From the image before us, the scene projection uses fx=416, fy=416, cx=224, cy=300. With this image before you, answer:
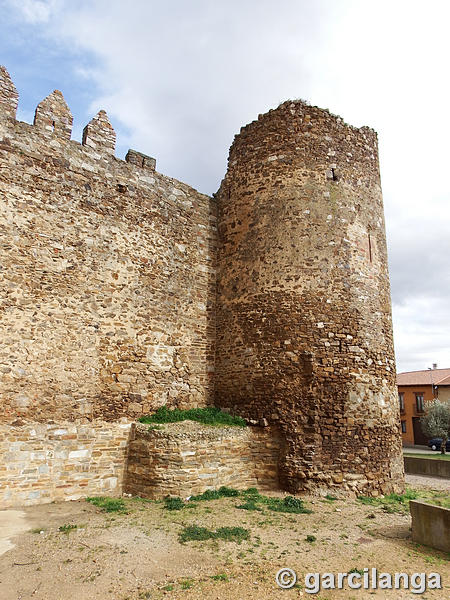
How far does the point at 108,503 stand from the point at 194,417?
2.60 meters

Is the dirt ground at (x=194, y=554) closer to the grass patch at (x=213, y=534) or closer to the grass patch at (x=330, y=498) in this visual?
the grass patch at (x=213, y=534)

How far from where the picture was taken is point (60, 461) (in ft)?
25.8

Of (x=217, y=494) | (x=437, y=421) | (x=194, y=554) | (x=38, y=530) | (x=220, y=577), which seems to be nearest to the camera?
(x=220, y=577)

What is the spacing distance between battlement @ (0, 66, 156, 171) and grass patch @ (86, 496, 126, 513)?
735 centimetres

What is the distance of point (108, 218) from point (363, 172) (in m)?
6.63

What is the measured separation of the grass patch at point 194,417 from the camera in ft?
30.5

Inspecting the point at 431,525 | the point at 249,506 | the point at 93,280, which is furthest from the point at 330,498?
the point at 93,280

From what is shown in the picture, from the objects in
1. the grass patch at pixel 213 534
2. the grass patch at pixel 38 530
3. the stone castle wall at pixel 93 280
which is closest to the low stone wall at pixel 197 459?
the stone castle wall at pixel 93 280

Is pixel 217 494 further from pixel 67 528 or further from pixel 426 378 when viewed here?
pixel 426 378

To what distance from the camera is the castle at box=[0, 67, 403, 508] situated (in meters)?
8.12

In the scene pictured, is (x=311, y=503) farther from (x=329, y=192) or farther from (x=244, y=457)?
(x=329, y=192)

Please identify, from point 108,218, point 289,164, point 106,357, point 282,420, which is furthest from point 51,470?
point 289,164

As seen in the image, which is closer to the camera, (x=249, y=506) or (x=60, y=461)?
(x=249, y=506)

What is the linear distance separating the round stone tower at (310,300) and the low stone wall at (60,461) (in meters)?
3.00
